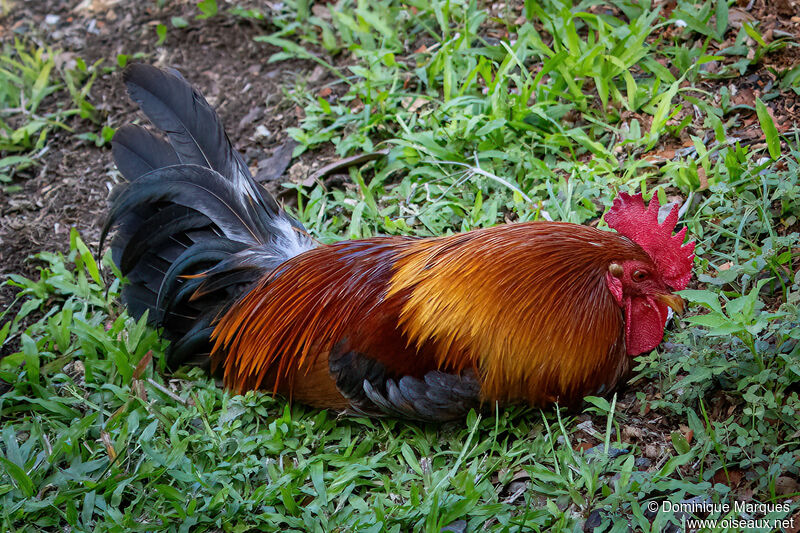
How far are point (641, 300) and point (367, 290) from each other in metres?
1.12

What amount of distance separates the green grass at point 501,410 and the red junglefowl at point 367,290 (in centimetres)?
18

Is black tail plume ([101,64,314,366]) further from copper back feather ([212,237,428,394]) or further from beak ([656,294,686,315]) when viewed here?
beak ([656,294,686,315])

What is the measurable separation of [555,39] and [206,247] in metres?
2.40

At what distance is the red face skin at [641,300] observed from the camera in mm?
2689

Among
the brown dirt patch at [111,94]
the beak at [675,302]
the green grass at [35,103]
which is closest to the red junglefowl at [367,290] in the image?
the beak at [675,302]

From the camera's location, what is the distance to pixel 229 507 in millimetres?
2744

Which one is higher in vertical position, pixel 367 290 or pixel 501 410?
pixel 367 290

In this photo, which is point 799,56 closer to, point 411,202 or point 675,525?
point 411,202

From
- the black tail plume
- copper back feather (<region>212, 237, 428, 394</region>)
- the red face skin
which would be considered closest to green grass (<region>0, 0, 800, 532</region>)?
the red face skin

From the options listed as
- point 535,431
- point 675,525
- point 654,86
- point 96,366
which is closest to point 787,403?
point 675,525

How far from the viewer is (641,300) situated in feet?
9.07

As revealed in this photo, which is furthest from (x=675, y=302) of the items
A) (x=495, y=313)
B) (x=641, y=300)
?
(x=495, y=313)

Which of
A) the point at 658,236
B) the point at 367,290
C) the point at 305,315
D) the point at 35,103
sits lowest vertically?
the point at 305,315

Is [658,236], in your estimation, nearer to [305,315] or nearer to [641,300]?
[641,300]
